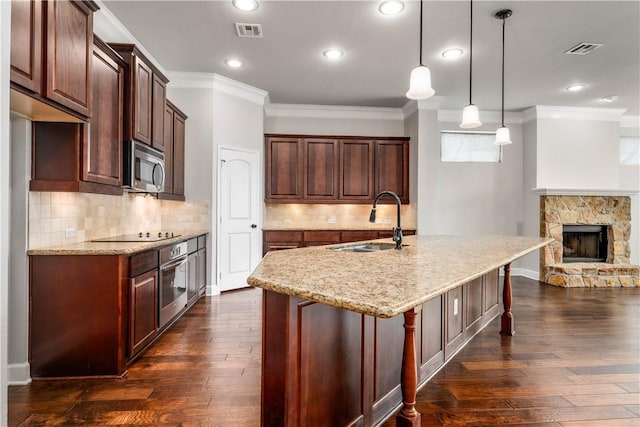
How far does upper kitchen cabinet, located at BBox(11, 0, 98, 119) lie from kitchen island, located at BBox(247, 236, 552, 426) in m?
1.49

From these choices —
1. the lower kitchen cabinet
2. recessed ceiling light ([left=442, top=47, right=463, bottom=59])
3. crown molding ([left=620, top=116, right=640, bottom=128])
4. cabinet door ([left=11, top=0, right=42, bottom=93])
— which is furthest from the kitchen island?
crown molding ([left=620, top=116, right=640, bottom=128])

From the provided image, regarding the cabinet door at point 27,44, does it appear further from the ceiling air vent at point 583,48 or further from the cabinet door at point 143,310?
the ceiling air vent at point 583,48

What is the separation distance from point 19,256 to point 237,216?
9.28 feet

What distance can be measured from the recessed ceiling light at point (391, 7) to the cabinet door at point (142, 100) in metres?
2.13

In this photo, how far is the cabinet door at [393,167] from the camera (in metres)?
5.87

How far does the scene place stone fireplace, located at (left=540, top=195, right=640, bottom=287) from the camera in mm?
5781

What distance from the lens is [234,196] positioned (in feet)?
16.3

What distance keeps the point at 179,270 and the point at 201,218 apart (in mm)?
1298

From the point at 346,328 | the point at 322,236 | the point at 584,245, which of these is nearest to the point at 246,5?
the point at 346,328

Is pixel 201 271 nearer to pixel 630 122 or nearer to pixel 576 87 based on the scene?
pixel 576 87

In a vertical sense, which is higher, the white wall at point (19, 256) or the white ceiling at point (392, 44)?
the white ceiling at point (392, 44)

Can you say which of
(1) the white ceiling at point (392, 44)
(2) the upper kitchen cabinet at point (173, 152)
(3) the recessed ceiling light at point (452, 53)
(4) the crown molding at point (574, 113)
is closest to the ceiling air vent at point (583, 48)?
(1) the white ceiling at point (392, 44)

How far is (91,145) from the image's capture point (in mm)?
2473

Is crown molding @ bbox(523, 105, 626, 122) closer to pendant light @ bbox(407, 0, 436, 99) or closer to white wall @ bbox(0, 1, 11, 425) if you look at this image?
pendant light @ bbox(407, 0, 436, 99)
